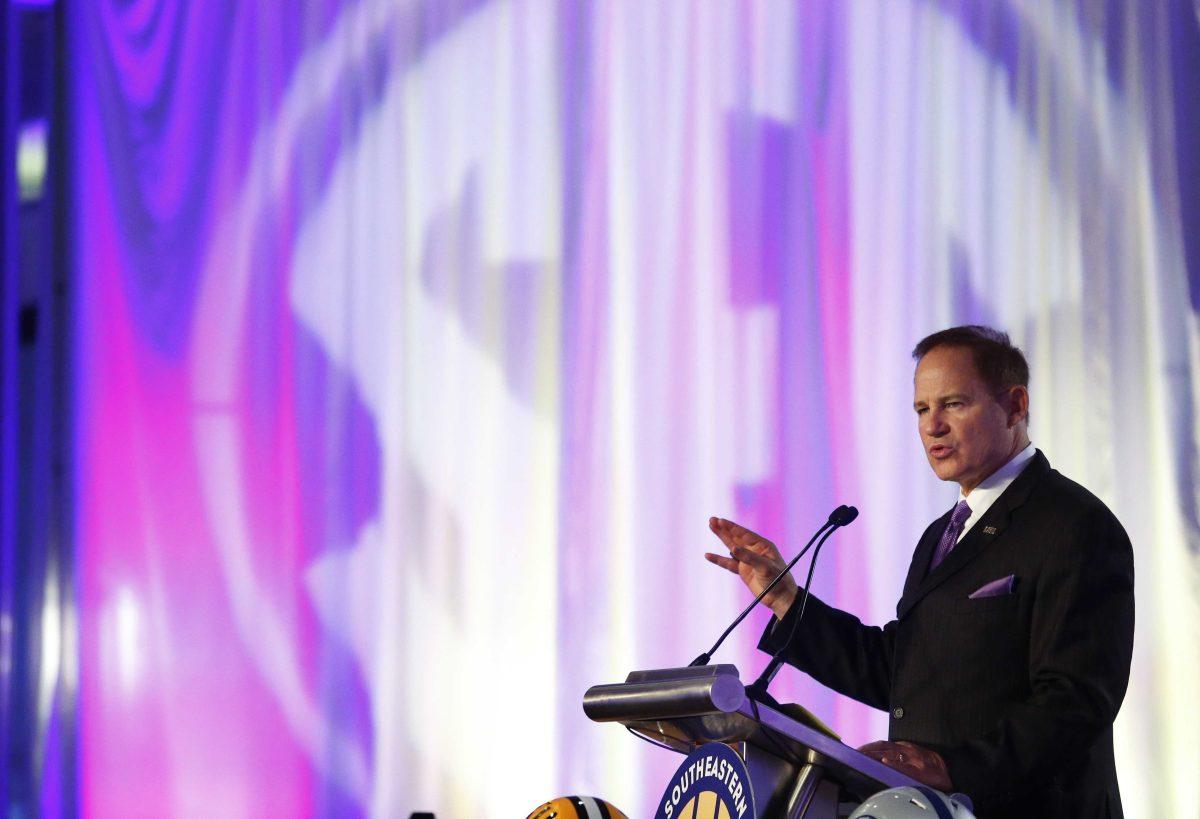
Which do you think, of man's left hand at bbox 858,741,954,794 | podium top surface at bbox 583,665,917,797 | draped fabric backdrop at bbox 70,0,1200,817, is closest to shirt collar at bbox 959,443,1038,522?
man's left hand at bbox 858,741,954,794

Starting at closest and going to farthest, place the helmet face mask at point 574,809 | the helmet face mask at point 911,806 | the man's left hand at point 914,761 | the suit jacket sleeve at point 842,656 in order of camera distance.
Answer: the helmet face mask at point 911,806
the man's left hand at point 914,761
the helmet face mask at point 574,809
the suit jacket sleeve at point 842,656

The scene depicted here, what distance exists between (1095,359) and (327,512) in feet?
8.09

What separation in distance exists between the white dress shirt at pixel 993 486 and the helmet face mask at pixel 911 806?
2.43 ft

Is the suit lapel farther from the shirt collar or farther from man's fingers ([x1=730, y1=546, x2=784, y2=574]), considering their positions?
man's fingers ([x1=730, y1=546, x2=784, y2=574])

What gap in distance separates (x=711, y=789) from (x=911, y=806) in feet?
0.82

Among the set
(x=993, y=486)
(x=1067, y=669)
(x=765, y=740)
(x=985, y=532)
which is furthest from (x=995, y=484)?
(x=765, y=740)

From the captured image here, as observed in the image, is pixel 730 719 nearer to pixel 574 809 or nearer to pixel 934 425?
pixel 574 809

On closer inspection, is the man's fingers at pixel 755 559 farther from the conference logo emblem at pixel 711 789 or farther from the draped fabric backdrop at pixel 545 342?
the draped fabric backdrop at pixel 545 342

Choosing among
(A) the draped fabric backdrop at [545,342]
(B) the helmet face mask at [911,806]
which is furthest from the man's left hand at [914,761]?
(A) the draped fabric backdrop at [545,342]

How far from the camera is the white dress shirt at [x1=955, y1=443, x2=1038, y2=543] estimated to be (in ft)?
Result: 7.81

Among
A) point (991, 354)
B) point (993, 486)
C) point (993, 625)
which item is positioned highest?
point (991, 354)

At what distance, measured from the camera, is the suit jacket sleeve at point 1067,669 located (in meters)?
2.02

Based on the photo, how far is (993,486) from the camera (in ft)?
7.87

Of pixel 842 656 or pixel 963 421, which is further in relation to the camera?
pixel 842 656
